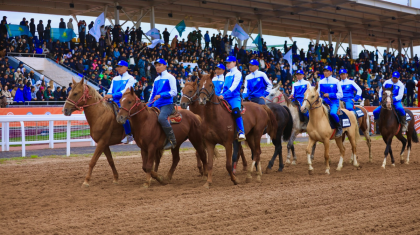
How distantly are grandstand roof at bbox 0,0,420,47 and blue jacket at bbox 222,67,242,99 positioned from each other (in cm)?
1860

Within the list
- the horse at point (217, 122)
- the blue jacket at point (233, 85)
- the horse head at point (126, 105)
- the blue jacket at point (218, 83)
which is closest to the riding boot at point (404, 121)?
the horse at point (217, 122)

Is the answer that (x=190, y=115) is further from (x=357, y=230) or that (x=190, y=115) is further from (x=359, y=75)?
(x=359, y=75)

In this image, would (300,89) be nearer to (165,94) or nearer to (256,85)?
(256,85)

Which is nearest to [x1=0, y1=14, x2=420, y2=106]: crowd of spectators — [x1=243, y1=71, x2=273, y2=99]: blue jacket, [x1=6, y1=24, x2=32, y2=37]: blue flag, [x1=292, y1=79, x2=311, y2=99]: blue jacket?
[x1=6, y1=24, x2=32, y2=37]: blue flag

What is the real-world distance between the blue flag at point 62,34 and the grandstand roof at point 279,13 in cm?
307

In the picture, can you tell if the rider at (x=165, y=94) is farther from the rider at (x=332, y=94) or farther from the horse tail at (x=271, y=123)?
the rider at (x=332, y=94)

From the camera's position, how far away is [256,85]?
10547 mm

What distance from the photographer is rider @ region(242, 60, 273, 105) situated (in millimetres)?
10390

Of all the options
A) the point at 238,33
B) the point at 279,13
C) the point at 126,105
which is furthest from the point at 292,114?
the point at 279,13

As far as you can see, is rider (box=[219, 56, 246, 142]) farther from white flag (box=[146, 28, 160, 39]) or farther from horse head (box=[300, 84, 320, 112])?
white flag (box=[146, 28, 160, 39])

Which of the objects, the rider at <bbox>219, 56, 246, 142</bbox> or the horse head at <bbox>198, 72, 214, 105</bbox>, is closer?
the horse head at <bbox>198, 72, 214, 105</bbox>

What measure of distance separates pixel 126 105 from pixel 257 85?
370 cm

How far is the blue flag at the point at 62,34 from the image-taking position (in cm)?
2298

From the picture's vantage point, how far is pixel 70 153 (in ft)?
45.2
